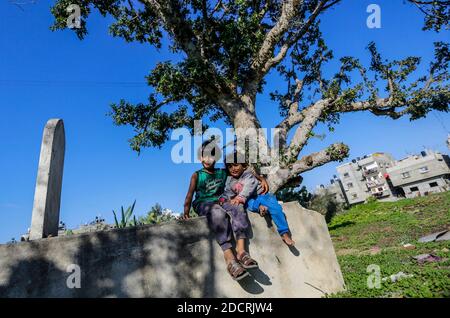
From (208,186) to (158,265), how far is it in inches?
59.1

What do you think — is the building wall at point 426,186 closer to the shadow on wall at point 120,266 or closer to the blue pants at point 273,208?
the blue pants at point 273,208

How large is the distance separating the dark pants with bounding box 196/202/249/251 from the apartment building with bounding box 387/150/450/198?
64408 mm

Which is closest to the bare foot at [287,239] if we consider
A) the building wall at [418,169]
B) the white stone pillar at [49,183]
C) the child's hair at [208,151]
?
the child's hair at [208,151]

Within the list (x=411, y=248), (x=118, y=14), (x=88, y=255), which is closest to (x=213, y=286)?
(x=88, y=255)

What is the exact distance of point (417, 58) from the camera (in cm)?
1236

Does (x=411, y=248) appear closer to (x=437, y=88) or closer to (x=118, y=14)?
(x=437, y=88)

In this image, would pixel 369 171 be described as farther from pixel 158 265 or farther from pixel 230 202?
pixel 158 265

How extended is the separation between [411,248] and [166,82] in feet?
31.9

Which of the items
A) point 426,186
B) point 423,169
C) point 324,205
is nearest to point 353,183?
point 423,169

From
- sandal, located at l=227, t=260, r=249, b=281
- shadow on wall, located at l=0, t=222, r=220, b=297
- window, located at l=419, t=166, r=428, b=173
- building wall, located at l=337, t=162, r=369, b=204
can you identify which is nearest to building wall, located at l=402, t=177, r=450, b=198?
window, located at l=419, t=166, r=428, b=173

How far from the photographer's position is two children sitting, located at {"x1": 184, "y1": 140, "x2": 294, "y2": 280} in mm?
3689

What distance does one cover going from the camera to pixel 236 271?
3.45 metres

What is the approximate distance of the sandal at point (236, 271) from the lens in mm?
3441

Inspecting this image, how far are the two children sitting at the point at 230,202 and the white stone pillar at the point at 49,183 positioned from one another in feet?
6.57
